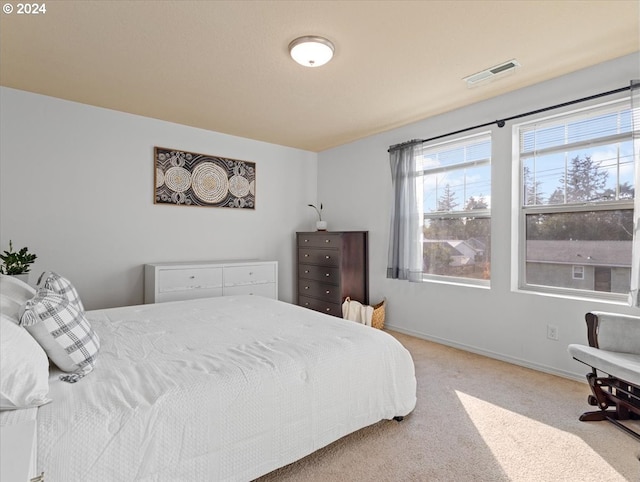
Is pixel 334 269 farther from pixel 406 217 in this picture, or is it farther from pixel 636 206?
pixel 636 206

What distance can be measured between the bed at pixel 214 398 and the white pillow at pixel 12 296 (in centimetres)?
34

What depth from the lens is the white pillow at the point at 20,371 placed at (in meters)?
1.05

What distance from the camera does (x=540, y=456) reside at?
169 centimetres

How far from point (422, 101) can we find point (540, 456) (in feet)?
9.46

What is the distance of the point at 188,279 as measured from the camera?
3529 mm

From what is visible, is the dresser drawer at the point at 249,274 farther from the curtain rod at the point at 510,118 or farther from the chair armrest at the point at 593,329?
the chair armrest at the point at 593,329

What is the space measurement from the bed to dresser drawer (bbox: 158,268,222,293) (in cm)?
115

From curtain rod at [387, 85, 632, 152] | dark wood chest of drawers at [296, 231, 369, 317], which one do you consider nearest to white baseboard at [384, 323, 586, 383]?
dark wood chest of drawers at [296, 231, 369, 317]

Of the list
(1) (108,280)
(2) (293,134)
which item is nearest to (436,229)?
(2) (293,134)

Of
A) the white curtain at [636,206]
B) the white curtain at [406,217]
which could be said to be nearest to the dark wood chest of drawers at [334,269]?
the white curtain at [406,217]

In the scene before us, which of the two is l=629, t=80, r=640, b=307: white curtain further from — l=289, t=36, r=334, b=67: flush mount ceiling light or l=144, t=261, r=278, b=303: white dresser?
l=144, t=261, r=278, b=303: white dresser

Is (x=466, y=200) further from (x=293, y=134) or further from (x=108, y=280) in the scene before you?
(x=108, y=280)

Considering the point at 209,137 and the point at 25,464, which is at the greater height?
the point at 209,137

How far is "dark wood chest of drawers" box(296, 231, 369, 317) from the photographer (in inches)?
161
